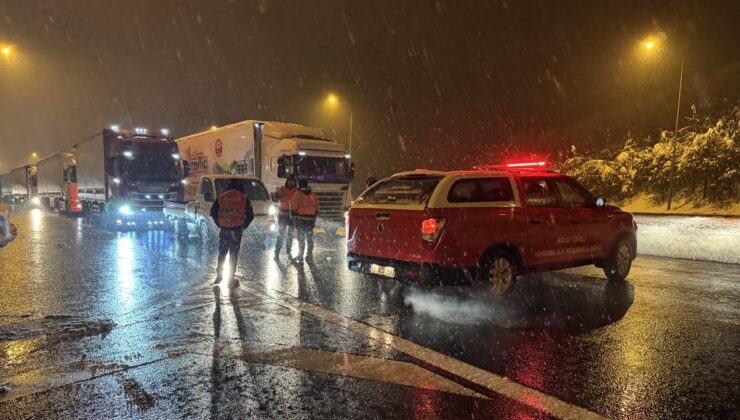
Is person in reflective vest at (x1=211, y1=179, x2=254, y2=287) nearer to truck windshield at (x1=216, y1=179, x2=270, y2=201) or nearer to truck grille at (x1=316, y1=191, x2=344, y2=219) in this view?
truck windshield at (x1=216, y1=179, x2=270, y2=201)

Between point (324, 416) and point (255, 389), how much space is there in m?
0.71

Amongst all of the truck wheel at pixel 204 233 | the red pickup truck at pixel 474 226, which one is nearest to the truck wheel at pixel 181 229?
the truck wheel at pixel 204 233

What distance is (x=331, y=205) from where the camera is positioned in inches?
709

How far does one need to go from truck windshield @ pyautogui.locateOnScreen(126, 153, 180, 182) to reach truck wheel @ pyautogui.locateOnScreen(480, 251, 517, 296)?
1503 centimetres

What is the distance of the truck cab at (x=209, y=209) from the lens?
43.2ft

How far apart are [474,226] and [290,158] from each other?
11.6 m

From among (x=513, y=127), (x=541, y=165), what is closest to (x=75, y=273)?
(x=541, y=165)

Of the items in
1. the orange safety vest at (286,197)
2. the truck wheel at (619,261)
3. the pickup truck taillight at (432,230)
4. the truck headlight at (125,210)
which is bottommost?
the truck wheel at (619,261)

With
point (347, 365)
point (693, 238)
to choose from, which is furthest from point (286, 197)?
point (693, 238)

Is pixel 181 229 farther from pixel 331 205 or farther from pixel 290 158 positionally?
pixel 331 205

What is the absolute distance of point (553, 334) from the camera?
5.48m

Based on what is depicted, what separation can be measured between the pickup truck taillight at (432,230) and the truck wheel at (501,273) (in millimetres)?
986

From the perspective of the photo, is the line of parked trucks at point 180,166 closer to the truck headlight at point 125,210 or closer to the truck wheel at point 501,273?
the truck headlight at point 125,210

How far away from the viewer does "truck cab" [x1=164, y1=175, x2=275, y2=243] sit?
13.2 metres
